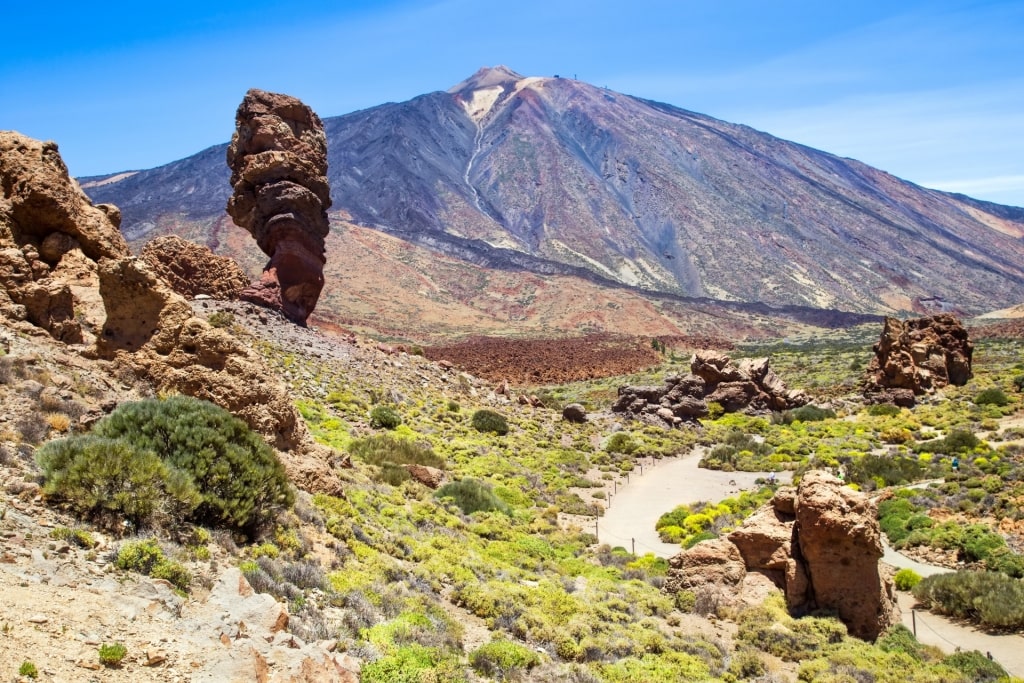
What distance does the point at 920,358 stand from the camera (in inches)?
1512

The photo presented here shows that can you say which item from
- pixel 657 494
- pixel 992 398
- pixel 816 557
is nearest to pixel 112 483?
pixel 816 557

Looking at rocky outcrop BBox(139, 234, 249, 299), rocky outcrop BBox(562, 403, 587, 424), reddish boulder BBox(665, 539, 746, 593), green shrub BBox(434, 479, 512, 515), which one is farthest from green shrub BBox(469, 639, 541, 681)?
rocky outcrop BBox(562, 403, 587, 424)

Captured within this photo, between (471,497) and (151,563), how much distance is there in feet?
33.9

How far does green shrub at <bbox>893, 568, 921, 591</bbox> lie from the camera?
46.1 ft

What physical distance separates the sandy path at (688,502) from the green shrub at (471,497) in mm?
2753

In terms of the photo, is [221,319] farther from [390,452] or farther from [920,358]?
[920,358]

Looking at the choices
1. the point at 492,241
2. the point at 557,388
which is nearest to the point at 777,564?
the point at 557,388

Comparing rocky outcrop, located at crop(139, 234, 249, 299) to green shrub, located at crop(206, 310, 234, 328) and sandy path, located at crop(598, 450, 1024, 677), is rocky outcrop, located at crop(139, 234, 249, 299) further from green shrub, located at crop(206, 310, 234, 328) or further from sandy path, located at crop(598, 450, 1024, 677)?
sandy path, located at crop(598, 450, 1024, 677)

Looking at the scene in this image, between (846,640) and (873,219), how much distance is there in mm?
183963

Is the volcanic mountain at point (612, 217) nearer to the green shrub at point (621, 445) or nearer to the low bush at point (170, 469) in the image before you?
the green shrub at point (621, 445)

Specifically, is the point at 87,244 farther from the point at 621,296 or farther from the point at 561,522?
the point at 621,296

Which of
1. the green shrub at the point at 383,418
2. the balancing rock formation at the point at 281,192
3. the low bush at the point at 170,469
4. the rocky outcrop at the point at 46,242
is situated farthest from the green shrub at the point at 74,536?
the balancing rock formation at the point at 281,192

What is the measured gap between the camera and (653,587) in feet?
43.3

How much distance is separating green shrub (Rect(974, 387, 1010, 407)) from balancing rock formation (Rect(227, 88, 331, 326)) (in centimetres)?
2996
